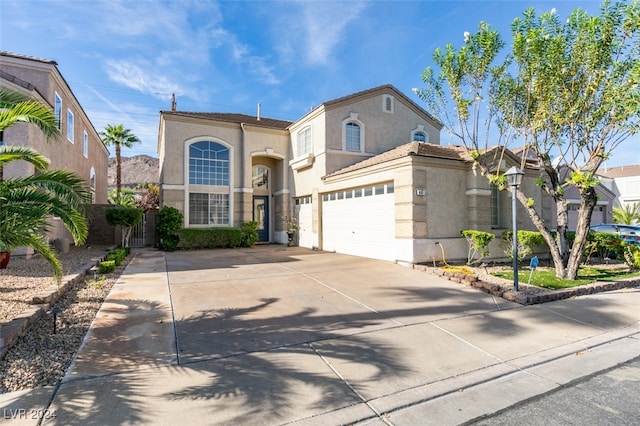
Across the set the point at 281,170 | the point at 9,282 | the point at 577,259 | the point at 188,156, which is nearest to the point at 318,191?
the point at 281,170

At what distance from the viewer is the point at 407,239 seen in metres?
10.6

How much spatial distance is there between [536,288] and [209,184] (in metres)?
14.9

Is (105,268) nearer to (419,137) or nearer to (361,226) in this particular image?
(361,226)

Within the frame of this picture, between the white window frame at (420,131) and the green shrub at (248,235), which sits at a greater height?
the white window frame at (420,131)

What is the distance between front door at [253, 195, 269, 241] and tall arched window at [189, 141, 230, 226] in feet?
7.65

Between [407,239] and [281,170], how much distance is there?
10.5 metres

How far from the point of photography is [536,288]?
313 inches

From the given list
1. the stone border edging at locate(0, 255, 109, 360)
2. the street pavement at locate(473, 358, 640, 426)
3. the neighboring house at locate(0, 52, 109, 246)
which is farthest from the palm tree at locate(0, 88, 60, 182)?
the street pavement at locate(473, 358, 640, 426)

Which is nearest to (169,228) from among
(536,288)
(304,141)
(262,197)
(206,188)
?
(206,188)

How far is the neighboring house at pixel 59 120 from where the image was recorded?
10797 mm

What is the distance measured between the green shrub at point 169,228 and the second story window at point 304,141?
7.05 meters

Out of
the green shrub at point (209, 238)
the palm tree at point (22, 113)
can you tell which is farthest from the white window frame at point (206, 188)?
the palm tree at point (22, 113)

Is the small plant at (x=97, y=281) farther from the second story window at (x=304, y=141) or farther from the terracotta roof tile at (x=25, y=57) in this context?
the second story window at (x=304, y=141)

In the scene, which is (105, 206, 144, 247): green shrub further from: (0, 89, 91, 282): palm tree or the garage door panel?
(0, 89, 91, 282): palm tree
